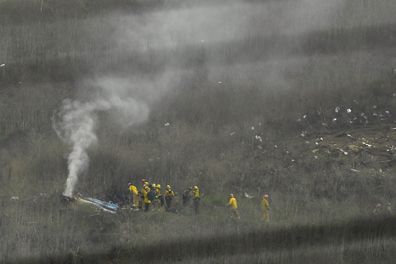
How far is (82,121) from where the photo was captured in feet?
59.9

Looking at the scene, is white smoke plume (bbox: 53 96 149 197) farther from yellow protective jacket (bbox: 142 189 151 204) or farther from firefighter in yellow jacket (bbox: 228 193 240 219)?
firefighter in yellow jacket (bbox: 228 193 240 219)

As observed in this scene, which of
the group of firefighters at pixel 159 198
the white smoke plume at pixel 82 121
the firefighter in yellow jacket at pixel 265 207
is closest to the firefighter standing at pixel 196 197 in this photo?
the group of firefighters at pixel 159 198

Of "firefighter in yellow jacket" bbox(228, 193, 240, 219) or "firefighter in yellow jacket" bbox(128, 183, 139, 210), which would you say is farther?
"firefighter in yellow jacket" bbox(128, 183, 139, 210)

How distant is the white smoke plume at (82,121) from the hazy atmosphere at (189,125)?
34mm

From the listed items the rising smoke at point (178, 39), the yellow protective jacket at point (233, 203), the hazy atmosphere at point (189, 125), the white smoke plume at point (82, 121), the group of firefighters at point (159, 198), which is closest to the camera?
the hazy atmosphere at point (189, 125)

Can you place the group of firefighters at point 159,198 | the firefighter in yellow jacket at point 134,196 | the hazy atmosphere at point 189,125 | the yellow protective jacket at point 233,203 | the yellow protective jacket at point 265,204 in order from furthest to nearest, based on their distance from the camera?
the firefighter in yellow jacket at point 134,196 < the group of firefighters at point 159,198 < the yellow protective jacket at point 233,203 < the yellow protective jacket at point 265,204 < the hazy atmosphere at point 189,125

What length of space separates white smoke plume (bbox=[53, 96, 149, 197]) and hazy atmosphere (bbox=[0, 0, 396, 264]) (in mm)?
34

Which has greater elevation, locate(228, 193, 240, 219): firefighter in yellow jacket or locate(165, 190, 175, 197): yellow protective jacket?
locate(165, 190, 175, 197): yellow protective jacket

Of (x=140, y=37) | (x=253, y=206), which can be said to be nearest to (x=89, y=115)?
(x=140, y=37)

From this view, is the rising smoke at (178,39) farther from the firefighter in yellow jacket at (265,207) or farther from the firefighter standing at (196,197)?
the firefighter in yellow jacket at (265,207)

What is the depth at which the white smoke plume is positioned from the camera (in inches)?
675

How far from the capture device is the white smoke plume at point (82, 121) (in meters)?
17.2

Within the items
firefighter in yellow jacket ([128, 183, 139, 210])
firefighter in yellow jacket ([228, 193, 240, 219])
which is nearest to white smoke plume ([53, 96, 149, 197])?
firefighter in yellow jacket ([128, 183, 139, 210])

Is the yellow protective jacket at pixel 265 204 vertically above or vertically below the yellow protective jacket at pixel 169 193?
below
